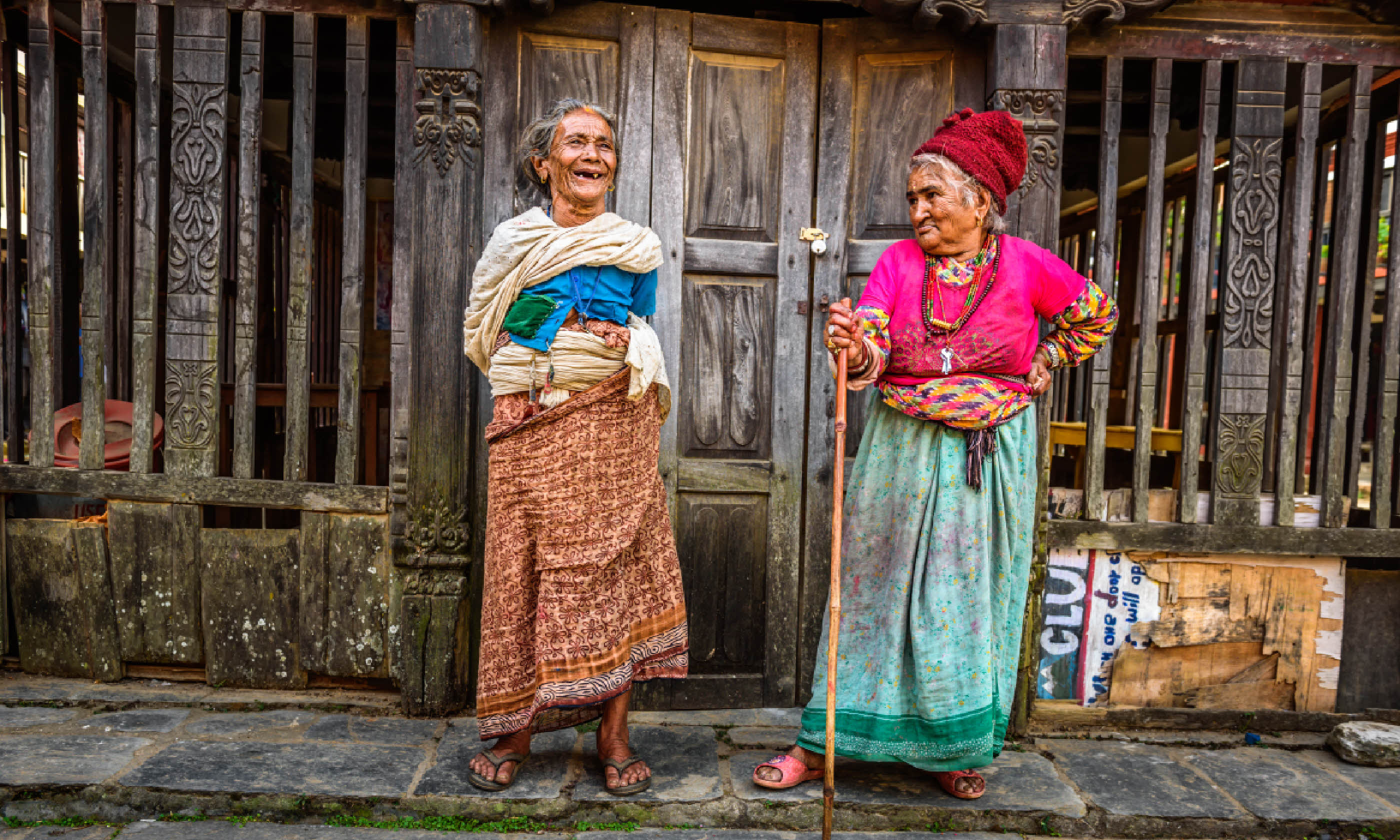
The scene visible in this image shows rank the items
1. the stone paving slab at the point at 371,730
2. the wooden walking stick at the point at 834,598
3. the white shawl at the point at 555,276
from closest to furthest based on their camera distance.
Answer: the wooden walking stick at the point at 834,598 < the white shawl at the point at 555,276 < the stone paving slab at the point at 371,730

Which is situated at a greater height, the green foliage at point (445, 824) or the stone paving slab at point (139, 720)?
the stone paving slab at point (139, 720)

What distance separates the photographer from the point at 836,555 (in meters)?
2.62

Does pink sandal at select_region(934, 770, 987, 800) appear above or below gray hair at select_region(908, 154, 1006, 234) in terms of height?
below

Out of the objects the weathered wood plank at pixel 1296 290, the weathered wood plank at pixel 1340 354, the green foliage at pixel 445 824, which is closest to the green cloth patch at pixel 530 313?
the green foliage at pixel 445 824

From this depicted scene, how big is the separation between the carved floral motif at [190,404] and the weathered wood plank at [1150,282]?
3642 millimetres

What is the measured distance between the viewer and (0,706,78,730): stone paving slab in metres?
3.30

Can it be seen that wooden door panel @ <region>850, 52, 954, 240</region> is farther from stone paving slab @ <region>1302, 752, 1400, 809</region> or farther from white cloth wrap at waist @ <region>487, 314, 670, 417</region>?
stone paving slab @ <region>1302, 752, 1400, 809</region>

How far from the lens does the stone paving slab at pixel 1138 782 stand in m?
2.95

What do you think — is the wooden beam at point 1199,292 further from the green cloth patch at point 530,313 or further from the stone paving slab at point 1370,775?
the green cloth patch at point 530,313

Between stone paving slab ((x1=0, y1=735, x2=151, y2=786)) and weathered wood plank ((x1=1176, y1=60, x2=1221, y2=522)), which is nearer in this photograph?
stone paving slab ((x1=0, y1=735, x2=151, y2=786))

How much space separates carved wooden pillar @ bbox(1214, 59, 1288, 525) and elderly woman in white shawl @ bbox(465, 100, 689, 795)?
2349mm

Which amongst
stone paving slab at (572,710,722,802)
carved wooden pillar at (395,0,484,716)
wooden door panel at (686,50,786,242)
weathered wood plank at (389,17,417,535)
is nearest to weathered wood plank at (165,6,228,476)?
weathered wood plank at (389,17,417,535)

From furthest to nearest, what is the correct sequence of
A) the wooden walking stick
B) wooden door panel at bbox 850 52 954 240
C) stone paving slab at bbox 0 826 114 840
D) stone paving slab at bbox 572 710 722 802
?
1. wooden door panel at bbox 850 52 954 240
2. stone paving slab at bbox 572 710 722 802
3. stone paving slab at bbox 0 826 114 840
4. the wooden walking stick

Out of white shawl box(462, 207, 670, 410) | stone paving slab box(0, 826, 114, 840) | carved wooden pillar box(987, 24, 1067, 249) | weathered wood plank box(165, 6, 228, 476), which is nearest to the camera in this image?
stone paving slab box(0, 826, 114, 840)
